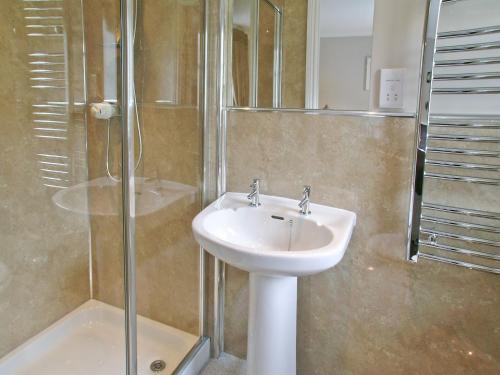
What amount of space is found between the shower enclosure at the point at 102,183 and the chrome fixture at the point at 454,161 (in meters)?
0.96

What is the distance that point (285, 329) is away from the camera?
142cm

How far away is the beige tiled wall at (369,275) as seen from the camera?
1.36m

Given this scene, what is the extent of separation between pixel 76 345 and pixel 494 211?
2.01 meters

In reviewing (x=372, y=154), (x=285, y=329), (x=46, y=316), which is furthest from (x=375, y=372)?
(x=46, y=316)

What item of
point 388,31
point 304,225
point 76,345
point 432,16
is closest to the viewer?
point 432,16

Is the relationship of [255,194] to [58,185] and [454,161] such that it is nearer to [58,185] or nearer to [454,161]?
[454,161]

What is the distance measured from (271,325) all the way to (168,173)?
831 mm

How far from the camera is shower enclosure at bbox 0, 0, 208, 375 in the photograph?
1577 millimetres

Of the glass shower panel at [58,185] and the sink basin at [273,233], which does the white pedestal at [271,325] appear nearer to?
the sink basin at [273,233]

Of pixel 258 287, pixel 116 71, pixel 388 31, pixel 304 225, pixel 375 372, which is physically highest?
pixel 388 31

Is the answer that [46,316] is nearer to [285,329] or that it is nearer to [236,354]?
[236,354]

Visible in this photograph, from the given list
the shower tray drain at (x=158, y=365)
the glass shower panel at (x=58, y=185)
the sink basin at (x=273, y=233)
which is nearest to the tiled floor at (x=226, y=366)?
the shower tray drain at (x=158, y=365)

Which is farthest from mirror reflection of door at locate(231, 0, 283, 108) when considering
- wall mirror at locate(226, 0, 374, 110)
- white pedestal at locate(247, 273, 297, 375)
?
white pedestal at locate(247, 273, 297, 375)

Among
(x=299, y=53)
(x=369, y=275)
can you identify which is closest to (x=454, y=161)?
(x=369, y=275)
